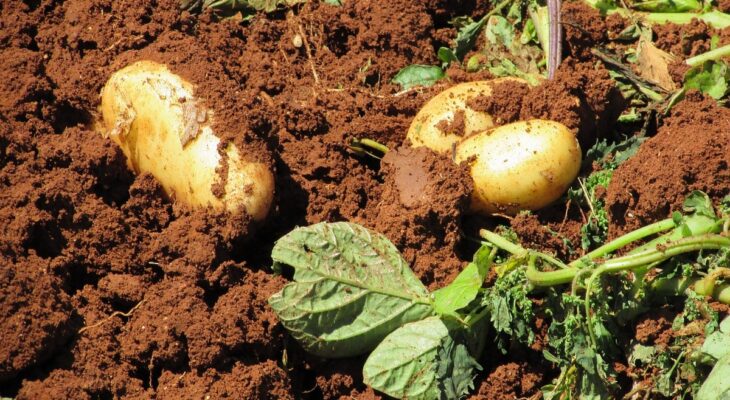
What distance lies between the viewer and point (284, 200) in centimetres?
325

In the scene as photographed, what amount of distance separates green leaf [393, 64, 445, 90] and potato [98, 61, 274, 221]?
84 centimetres

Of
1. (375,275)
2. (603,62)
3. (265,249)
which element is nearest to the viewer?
(375,275)

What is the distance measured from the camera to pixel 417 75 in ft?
11.8

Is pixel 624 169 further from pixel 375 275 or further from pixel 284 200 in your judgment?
pixel 284 200

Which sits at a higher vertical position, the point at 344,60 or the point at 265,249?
the point at 344,60

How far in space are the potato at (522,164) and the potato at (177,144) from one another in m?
A: 0.76

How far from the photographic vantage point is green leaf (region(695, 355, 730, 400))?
7.94 ft

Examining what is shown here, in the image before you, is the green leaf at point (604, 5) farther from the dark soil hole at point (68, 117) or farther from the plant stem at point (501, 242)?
the dark soil hole at point (68, 117)

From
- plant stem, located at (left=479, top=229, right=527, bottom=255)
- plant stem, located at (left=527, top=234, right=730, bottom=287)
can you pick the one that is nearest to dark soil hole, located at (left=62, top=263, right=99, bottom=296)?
plant stem, located at (left=479, top=229, right=527, bottom=255)

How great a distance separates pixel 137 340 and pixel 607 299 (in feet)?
4.93

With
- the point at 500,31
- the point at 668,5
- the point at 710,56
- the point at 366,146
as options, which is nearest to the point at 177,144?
the point at 366,146

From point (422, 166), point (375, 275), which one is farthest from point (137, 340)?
point (422, 166)

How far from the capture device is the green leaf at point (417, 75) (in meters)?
3.58

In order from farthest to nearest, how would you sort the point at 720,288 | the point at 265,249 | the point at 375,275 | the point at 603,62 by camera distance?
the point at 603,62 → the point at 265,249 → the point at 375,275 → the point at 720,288
